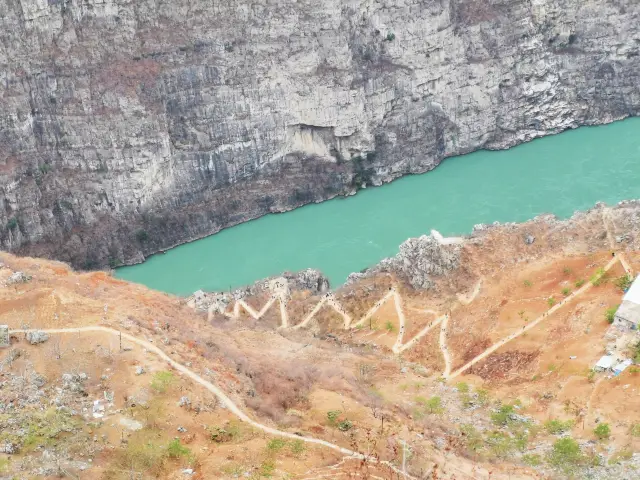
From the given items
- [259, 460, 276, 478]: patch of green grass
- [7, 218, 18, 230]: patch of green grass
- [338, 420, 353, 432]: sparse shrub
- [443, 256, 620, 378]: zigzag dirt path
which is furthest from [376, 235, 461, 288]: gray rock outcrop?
[7, 218, 18, 230]: patch of green grass

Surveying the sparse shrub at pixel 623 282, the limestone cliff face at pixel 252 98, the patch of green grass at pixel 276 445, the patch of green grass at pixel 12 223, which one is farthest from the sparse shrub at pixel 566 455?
the patch of green grass at pixel 12 223

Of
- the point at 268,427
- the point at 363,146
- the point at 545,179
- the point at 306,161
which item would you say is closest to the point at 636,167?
the point at 545,179

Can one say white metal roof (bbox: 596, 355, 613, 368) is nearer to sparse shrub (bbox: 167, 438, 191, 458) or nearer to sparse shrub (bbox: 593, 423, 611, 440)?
sparse shrub (bbox: 593, 423, 611, 440)

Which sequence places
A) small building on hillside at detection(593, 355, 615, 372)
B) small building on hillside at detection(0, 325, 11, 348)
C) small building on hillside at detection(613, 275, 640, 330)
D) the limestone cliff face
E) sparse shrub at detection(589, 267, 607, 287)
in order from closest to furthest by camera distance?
small building on hillside at detection(0, 325, 11, 348) → small building on hillside at detection(593, 355, 615, 372) → small building on hillside at detection(613, 275, 640, 330) → sparse shrub at detection(589, 267, 607, 287) → the limestone cliff face

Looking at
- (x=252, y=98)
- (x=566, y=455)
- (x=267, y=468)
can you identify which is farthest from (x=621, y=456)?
(x=252, y=98)

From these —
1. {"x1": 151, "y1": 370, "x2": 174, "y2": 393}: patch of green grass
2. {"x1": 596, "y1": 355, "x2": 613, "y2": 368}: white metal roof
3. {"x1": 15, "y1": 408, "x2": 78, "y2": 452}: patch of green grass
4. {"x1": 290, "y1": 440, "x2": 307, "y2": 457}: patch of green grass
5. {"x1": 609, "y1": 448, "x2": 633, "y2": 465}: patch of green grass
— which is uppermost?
{"x1": 15, "y1": 408, "x2": 78, "y2": 452}: patch of green grass

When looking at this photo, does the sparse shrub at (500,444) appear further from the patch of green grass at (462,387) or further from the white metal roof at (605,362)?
the white metal roof at (605,362)
